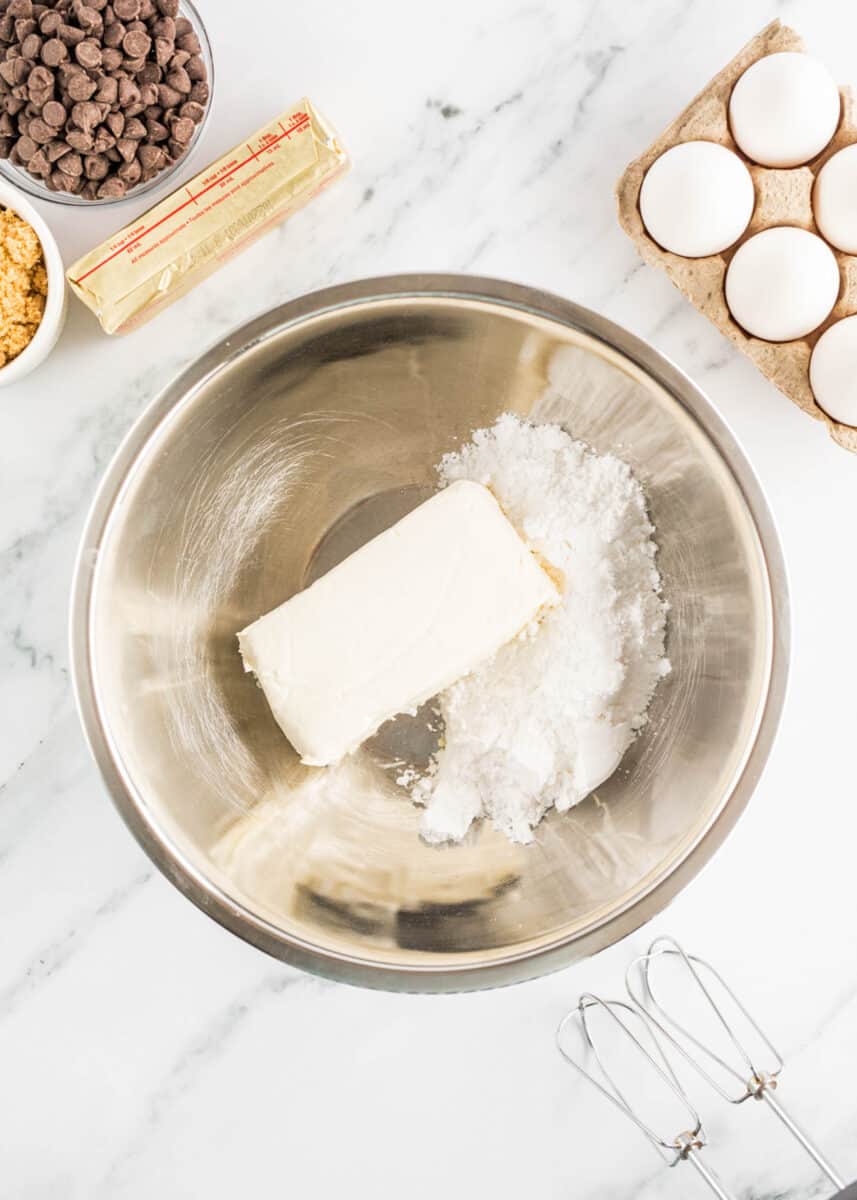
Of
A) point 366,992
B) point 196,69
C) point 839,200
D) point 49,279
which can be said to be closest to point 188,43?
point 196,69

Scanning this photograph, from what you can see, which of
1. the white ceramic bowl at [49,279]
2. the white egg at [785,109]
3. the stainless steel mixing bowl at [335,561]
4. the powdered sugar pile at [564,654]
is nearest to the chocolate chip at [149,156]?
the white ceramic bowl at [49,279]

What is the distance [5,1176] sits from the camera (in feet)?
3.41

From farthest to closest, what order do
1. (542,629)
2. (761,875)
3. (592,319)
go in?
(761,875), (542,629), (592,319)

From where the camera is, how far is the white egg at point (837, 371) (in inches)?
33.4

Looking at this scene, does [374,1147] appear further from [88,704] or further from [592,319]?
[592,319]

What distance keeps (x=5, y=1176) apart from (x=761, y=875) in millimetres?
881

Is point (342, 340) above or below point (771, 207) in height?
above

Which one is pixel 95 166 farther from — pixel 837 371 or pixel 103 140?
pixel 837 371

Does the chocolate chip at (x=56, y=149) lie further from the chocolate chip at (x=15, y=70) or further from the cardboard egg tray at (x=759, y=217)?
the cardboard egg tray at (x=759, y=217)

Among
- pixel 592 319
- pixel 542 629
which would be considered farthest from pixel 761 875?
pixel 592 319

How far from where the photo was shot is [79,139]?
84 centimetres

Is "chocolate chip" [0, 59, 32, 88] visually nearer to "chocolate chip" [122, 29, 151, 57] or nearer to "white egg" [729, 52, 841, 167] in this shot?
"chocolate chip" [122, 29, 151, 57]

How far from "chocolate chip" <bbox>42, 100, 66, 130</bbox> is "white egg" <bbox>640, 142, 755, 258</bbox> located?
526 millimetres

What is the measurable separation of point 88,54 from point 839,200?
0.68m
